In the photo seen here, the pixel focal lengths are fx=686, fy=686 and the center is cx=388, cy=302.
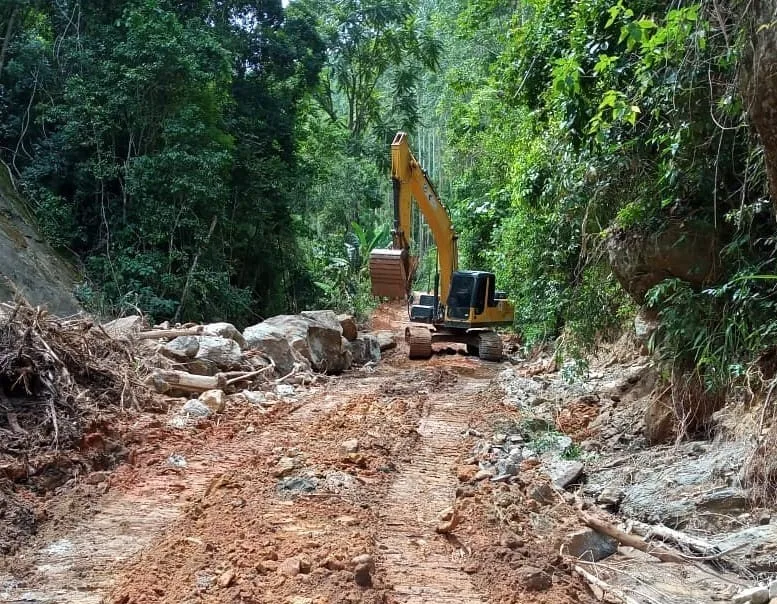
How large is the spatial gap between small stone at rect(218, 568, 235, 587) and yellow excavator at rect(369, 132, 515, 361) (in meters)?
8.40

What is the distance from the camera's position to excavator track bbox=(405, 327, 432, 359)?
13312 mm

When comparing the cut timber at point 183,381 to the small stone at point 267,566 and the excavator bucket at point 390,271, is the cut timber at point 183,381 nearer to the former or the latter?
the excavator bucket at point 390,271

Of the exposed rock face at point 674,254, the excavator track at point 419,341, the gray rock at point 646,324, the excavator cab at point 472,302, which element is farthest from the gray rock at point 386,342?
the exposed rock face at point 674,254

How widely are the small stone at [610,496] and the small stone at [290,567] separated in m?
2.36

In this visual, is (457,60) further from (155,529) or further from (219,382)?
(155,529)

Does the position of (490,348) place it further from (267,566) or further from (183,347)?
(267,566)

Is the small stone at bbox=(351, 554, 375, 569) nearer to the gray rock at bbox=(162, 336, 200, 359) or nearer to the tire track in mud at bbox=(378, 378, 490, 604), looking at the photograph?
the tire track in mud at bbox=(378, 378, 490, 604)

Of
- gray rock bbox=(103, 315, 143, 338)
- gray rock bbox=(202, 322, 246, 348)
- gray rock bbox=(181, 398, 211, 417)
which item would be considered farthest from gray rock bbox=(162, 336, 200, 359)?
gray rock bbox=(181, 398, 211, 417)

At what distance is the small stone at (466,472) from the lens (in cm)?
563

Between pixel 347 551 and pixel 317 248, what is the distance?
2015cm

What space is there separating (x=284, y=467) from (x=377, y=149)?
21529 mm

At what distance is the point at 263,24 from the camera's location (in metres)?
17.7

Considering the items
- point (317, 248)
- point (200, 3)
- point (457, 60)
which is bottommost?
point (317, 248)

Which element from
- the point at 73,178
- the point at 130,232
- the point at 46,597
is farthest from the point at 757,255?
the point at 73,178
